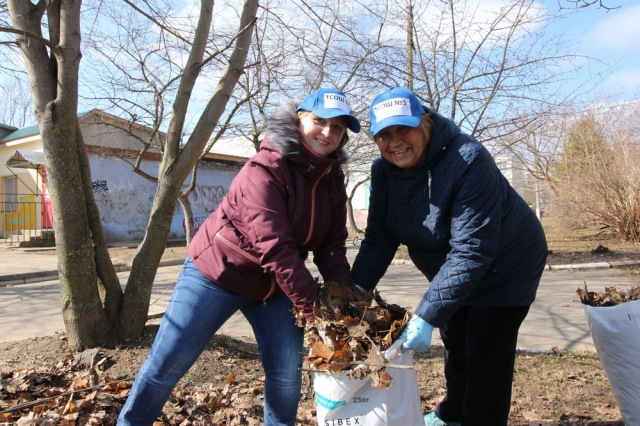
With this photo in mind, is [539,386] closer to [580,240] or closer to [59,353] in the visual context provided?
[59,353]

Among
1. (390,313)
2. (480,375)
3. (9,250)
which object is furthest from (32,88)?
(9,250)

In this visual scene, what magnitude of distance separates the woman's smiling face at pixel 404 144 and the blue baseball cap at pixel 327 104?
0.18 meters

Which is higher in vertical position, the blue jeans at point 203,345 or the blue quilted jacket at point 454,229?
the blue quilted jacket at point 454,229

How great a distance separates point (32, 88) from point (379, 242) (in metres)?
2.92

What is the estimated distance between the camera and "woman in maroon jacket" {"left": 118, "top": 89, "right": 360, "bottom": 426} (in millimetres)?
2031

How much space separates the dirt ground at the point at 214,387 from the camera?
2881mm

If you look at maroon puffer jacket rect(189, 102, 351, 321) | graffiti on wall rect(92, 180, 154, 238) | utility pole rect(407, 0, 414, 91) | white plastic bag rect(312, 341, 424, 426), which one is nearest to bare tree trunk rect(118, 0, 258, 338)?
maroon puffer jacket rect(189, 102, 351, 321)

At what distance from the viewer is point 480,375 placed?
2.41 meters

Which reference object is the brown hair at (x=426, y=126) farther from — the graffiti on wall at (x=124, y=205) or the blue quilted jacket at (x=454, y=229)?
the graffiti on wall at (x=124, y=205)

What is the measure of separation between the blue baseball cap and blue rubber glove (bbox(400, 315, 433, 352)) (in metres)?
0.92

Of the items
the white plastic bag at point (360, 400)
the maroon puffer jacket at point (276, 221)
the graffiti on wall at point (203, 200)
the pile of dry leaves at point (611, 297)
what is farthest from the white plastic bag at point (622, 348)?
the graffiti on wall at point (203, 200)

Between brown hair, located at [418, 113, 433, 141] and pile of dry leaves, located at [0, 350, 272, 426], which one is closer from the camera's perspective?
brown hair, located at [418, 113, 433, 141]

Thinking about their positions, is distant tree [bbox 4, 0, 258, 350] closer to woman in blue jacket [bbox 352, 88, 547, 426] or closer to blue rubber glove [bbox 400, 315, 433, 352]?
woman in blue jacket [bbox 352, 88, 547, 426]

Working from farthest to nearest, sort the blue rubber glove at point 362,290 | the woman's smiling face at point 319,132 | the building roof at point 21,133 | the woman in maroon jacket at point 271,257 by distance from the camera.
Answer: the building roof at point 21,133, the blue rubber glove at point 362,290, the woman's smiling face at point 319,132, the woman in maroon jacket at point 271,257
